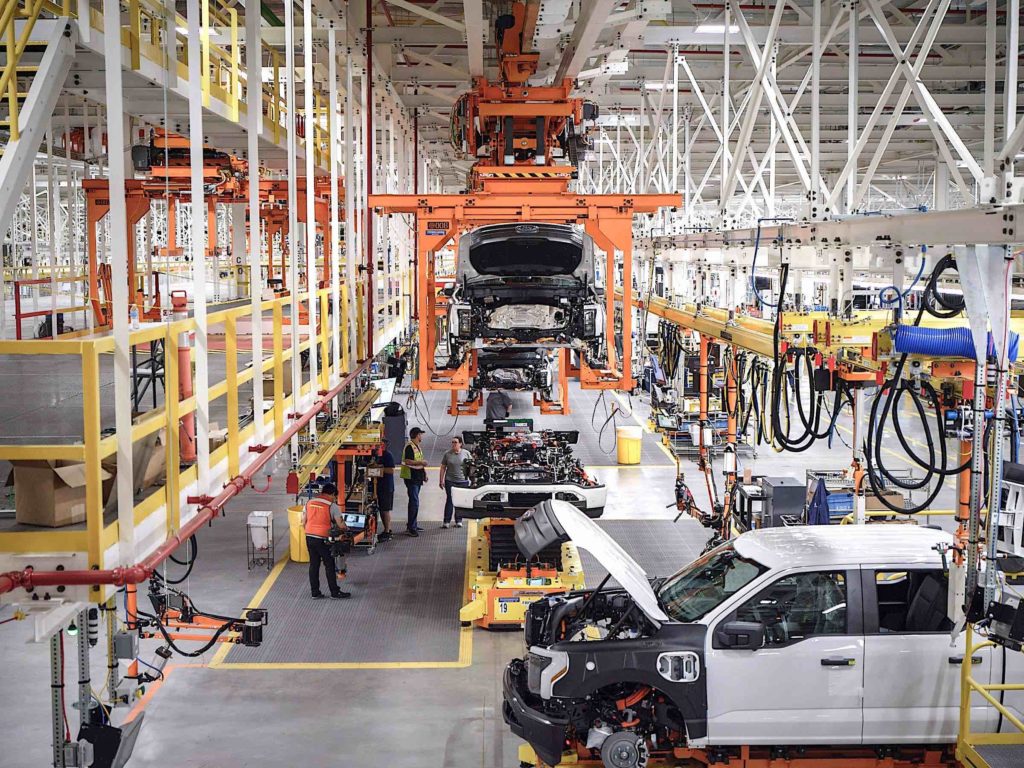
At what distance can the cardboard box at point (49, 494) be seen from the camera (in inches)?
196

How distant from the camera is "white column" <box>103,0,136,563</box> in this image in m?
4.70

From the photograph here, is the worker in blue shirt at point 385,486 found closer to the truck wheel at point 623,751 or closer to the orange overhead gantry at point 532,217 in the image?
the orange overhead gantry at point 532,217

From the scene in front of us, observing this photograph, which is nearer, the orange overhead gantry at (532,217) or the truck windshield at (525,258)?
the orange overhead gantry at (532,217)

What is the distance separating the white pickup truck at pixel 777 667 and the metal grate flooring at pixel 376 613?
3549mm

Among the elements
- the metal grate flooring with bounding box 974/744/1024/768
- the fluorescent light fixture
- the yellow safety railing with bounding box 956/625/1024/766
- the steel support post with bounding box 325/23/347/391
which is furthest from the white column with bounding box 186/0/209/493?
the fluorescent light fixture

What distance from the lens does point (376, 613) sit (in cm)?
1191

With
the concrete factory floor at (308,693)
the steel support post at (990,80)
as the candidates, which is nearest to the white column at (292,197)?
the concrete factory floor at (308,693)

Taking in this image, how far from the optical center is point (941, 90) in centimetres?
2017

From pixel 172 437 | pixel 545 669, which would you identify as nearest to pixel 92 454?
pixel 172 437

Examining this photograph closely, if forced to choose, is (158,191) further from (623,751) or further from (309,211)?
(623,751)

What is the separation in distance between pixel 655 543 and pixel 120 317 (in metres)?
11.1

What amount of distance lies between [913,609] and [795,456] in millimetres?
15137

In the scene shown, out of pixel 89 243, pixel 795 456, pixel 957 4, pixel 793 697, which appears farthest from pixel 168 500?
pixel 795 456

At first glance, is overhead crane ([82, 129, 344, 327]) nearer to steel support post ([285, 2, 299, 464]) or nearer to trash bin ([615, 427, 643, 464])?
steel support post ([285, 2, 299, 464])
